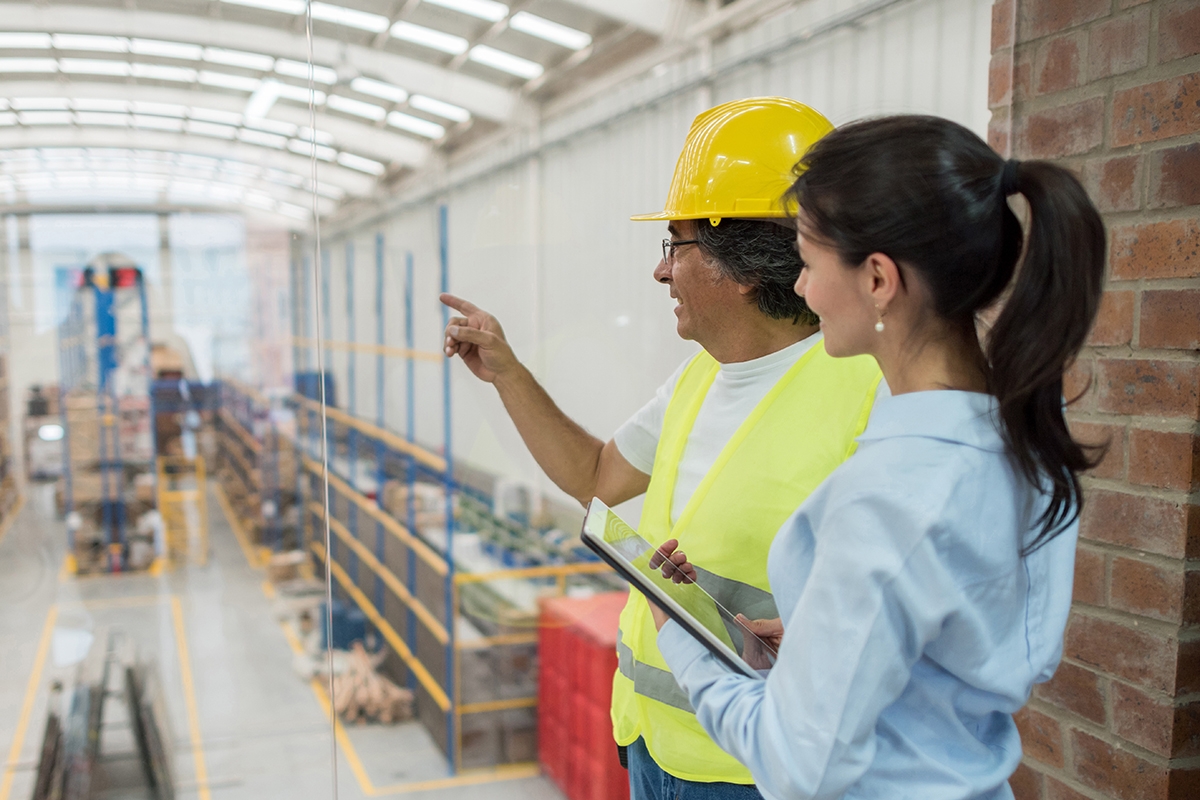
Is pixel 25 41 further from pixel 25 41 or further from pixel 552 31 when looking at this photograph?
pixel 552 31

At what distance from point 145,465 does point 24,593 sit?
564 millimetres

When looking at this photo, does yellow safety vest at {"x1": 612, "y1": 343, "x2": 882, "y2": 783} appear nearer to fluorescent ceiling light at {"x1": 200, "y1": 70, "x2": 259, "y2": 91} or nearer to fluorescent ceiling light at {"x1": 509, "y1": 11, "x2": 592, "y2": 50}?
fluorescent ceiling light at {"x1": 509, "y1": 11, "x2": 592, "y2": 50}

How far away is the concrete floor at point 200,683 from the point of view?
289 cm

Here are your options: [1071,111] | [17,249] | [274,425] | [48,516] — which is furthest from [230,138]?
[1071,111]

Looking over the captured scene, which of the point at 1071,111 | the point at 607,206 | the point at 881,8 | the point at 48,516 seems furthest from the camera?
the point at 48,516

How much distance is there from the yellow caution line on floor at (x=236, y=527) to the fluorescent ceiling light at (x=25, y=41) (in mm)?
1477

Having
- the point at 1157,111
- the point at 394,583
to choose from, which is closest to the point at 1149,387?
the point at 1157,111

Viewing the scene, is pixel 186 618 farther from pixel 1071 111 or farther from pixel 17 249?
pixel 1071 111

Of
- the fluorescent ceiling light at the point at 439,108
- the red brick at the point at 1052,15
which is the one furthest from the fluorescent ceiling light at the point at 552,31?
the red brick at the point at 1052,15

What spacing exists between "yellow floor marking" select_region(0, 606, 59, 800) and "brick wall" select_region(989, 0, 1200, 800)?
3.09 metres

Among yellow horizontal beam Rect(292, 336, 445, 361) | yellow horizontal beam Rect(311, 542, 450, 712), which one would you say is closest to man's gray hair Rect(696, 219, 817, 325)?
yellow horizontal beam Rect(292, 336, 445, 361)

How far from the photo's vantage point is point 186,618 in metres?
3.13

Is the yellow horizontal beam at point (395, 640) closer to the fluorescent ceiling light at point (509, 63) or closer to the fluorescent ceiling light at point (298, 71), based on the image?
the fluorescent ceiling light at point (298, 71)

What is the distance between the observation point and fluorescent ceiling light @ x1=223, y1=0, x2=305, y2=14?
6.77 feet
